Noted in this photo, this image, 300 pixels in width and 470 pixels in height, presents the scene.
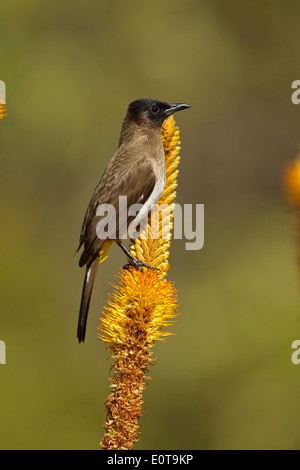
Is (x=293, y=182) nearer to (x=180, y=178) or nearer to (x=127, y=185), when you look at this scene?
(x=127, y=185)

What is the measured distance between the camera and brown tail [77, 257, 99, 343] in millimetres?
2922

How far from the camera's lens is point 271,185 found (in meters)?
6.56

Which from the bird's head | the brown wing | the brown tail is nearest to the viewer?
the brown tail

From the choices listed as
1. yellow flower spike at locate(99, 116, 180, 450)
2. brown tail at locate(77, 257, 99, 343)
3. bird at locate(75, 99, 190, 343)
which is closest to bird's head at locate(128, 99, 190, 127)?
bird at locate(75, 99, 190, 343)

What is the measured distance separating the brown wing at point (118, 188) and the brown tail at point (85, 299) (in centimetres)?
9

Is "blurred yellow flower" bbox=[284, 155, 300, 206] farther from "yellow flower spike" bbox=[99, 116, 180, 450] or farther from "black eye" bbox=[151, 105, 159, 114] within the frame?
"black eye" bbox=[151, 105, 159, 114]

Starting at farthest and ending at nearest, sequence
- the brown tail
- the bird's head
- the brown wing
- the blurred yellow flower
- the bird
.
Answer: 1. the bird's head
2. the brown wing
3. the bird
4. the brown tail
5. the blurred yellow flower

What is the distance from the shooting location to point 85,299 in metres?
3.08

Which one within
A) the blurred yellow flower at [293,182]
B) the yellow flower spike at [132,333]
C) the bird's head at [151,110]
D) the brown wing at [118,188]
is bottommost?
the yellow flower spike at [132,333]

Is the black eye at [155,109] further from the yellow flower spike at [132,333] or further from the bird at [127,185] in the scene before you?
the yellow flower spike at [132,333]

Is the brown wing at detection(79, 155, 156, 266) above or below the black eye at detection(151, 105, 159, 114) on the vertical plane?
below

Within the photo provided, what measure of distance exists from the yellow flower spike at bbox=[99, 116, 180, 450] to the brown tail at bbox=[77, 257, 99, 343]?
28.2 inches

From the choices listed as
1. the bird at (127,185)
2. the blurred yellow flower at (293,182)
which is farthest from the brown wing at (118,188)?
the blurred yellow flower at (293,182)

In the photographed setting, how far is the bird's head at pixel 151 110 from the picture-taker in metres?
4.03
